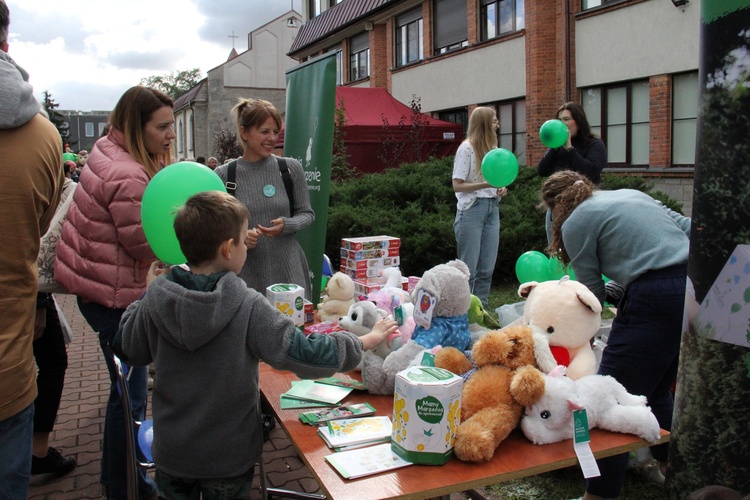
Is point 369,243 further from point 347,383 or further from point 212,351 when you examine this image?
point 212,351

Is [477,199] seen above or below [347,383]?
above

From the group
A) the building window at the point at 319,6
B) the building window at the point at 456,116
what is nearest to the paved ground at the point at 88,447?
the building window at the point at 456,116

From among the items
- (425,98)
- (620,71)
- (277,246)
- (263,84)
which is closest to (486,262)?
(277,246)

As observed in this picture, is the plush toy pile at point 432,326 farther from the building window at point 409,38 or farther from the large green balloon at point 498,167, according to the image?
the building window at point 409,38

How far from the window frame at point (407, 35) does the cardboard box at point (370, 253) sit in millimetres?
16891

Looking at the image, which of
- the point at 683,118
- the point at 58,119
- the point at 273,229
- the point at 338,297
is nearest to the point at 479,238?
the point at 338,297

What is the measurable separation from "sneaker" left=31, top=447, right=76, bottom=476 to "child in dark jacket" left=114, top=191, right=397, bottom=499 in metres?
1.92

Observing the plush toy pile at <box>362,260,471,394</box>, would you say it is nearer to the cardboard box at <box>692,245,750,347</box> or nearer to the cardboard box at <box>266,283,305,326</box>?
the cardboard box at <box>266,283,305,326</box>

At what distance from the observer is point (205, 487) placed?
7.21 feet

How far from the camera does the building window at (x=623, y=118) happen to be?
14.1 meters

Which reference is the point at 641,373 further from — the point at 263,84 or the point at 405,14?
the point at 263,84

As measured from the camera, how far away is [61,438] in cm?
435

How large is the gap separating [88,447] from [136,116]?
7.70 ft

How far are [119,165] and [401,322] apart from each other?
1.44 metres
